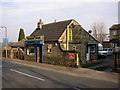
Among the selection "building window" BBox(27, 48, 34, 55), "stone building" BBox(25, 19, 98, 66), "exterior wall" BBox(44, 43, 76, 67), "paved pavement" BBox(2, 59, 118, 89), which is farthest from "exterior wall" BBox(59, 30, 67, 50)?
"paved pavement" BBox(2, 59, 118, 89)

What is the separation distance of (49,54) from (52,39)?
2.10 meters

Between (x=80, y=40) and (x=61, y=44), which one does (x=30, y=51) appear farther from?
(x=80, y=40)

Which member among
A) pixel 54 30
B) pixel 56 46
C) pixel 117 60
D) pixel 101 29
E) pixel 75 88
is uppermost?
pixel 101 29

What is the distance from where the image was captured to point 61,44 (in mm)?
20188

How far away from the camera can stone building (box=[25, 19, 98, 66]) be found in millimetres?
19766

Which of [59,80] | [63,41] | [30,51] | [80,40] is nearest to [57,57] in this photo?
[63,41]

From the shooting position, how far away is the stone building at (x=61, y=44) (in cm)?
1977

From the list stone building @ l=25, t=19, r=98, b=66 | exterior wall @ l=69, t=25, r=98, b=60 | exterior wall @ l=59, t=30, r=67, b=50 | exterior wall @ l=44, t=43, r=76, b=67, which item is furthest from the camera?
exterior wall @ l=69, t=25, r=98, b=60

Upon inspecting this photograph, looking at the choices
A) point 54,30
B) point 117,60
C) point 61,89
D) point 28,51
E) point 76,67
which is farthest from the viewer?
point 28,51

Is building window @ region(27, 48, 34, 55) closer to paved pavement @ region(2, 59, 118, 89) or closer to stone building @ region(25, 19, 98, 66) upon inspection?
stone building @ region(25, 19, 98, 66)

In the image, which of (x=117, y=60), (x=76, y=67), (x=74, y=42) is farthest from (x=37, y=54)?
(x=117, y=60)

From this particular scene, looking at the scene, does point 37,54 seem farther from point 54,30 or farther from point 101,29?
point 101,29

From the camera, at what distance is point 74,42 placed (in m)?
21.6

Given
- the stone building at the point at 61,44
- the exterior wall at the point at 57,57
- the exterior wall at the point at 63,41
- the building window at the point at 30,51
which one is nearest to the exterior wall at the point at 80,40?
the stone building at the point at 61,44
